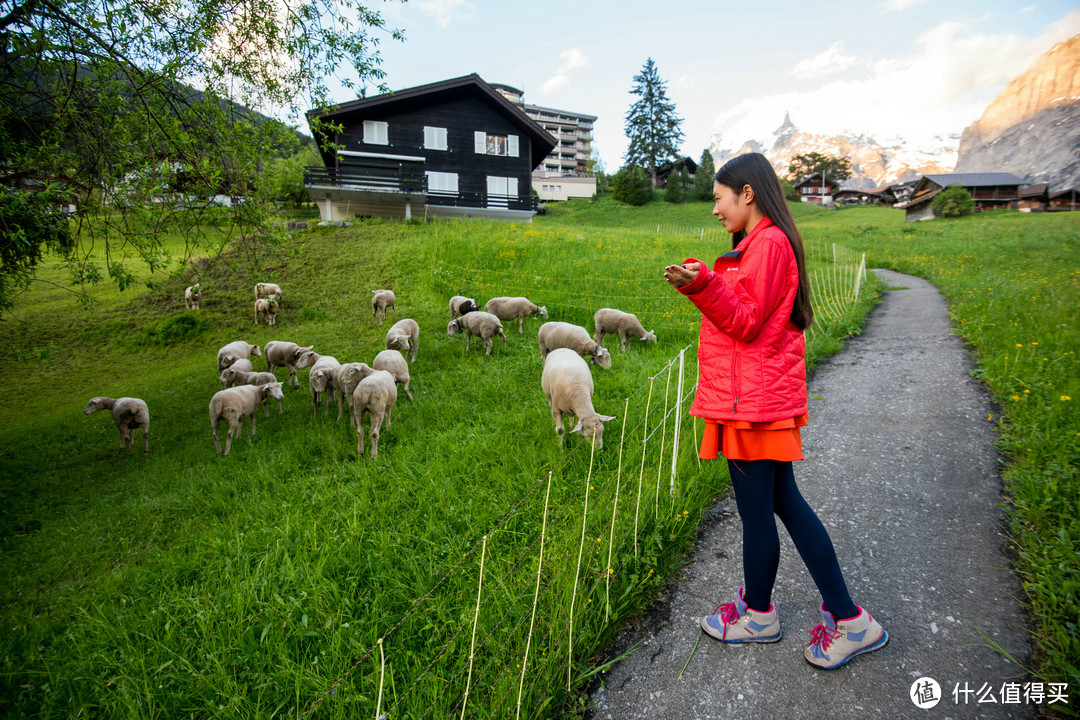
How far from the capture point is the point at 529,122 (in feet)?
108

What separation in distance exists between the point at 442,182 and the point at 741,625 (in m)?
33.2

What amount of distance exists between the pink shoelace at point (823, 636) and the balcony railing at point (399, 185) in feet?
96.6

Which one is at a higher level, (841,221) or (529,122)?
(529,122)

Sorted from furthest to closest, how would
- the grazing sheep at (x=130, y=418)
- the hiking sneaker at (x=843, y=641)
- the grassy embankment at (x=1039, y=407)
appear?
1. the grazing sheep at (x=130, y=418)
2. the grassy embankment at (x=1039, y=407)
3. the hiking sneaker at (x=843, y=641)

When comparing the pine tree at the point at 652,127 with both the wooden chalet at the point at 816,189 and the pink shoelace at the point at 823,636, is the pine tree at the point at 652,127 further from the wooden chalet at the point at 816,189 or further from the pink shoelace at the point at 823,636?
the pink shoelace at the point at 823,636

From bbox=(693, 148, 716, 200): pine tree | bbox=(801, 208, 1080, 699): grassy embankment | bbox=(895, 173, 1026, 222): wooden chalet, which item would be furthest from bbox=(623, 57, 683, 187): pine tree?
bbox=(801, 208, 1080, 699): grassy embankment

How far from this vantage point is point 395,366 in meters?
8.62

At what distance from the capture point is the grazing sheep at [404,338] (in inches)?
394

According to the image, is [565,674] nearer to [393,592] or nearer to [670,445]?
[393,592]

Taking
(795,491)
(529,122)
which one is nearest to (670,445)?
(795,491)

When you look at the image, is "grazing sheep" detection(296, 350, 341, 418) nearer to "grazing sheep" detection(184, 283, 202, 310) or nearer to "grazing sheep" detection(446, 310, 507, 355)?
"grazing sheep" detection(446, 310, 507, 355)

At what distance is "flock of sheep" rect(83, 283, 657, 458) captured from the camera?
638 cm

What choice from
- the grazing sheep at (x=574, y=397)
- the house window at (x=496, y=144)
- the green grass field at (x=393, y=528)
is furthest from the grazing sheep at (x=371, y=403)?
the house window at (x=496, y=144)

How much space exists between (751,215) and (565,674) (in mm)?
3006
